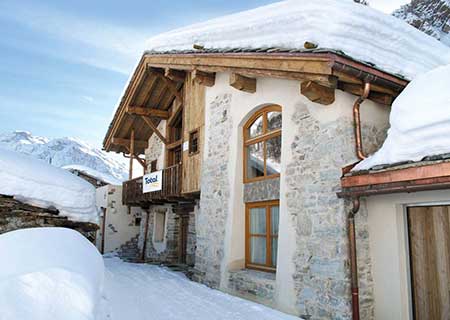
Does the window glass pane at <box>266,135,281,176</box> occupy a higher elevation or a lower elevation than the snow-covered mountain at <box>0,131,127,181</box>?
lower

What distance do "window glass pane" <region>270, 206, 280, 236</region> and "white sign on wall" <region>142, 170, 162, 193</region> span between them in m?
4.96

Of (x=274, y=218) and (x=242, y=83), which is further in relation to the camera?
(x=242, y=83)

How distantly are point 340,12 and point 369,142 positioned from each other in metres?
1.95

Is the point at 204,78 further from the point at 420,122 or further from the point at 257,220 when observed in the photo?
the point at 420,122

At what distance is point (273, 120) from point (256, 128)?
0.61 meters

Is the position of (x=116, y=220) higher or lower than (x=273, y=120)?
lower

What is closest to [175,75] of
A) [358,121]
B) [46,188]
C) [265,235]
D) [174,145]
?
[174,145]

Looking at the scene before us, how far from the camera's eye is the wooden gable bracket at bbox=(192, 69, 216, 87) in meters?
8.61

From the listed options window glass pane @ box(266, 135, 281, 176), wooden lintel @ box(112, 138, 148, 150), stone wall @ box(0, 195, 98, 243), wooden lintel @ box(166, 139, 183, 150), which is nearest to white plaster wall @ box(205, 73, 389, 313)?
window glass pane @ box(266, 135, 281, 176)

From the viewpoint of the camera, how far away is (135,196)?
14023mm

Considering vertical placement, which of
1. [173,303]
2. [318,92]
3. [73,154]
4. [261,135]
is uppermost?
[73,154]

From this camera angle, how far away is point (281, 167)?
641cm

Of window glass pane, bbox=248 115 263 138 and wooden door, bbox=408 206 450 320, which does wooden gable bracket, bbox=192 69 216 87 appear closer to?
window glass pane, bbox=248 115 263 138

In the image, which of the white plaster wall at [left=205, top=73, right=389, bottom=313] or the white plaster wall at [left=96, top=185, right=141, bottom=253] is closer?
the white plaster wall at [left=205, top=73, right=389, bottom=313]
